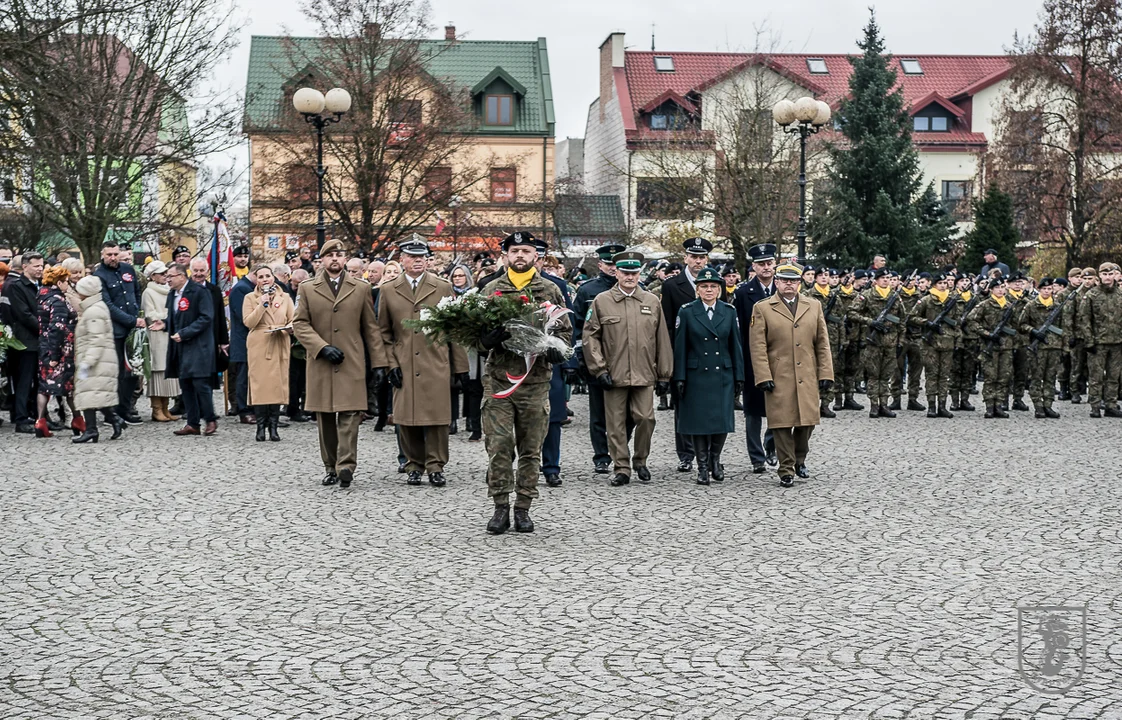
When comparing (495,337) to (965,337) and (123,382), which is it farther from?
(965,337)

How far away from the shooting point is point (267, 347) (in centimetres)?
1633

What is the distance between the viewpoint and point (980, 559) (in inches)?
346

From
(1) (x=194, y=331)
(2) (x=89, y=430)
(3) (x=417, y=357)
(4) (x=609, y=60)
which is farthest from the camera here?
(4) (x=609, y=60)

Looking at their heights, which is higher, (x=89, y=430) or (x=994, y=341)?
(x=994, y=341)

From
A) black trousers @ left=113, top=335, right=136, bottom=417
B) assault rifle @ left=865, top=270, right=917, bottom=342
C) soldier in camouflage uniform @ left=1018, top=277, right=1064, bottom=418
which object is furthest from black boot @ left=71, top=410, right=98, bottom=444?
soldier in camouflage uniform @ left=1018, top=277, right=1064, bottom=418

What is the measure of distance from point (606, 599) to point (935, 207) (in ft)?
112

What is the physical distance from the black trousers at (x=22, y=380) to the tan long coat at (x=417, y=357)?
6963mm

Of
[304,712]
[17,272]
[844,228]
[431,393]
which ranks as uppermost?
[844,228]

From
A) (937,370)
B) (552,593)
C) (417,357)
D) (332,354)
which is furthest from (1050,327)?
(552,593)

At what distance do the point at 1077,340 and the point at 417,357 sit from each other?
12.7 metres

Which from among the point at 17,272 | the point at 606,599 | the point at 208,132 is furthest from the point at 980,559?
the point at 208,132

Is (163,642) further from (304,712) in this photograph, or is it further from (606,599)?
(606,599)

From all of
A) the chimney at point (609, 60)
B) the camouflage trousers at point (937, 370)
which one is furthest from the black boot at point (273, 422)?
the chimney at point (609, 60)

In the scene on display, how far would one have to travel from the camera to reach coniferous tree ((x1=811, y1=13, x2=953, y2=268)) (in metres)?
38.2
